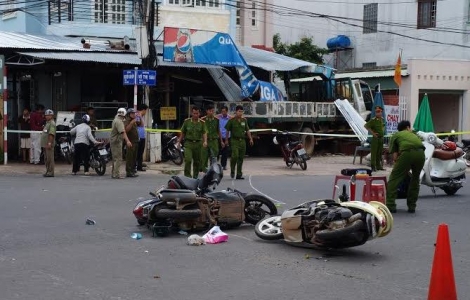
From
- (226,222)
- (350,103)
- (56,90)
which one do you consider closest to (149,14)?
(56,90)

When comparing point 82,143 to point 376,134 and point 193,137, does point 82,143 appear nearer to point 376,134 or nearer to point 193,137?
point 193,137

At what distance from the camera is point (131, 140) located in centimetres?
1648

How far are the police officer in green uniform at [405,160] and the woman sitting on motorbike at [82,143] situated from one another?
8.40 m

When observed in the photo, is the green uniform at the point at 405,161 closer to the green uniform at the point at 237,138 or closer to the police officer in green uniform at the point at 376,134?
the green uniform at the point at 237,138

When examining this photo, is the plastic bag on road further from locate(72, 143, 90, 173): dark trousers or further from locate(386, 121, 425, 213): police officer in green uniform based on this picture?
locate(72, 143, 90, 173): dark trousers

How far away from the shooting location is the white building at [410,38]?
3017cm

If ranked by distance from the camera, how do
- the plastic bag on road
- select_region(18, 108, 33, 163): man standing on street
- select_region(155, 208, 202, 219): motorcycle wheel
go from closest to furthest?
the plastic bag on road < select_region(155, 208, 202, 219): motorcycle wheel < select_region(18, 108, 33, 163): man standing on street

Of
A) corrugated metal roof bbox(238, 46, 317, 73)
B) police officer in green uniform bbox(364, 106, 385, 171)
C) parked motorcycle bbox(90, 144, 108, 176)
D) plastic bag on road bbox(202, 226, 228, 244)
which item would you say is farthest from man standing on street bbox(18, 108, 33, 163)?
plastic bag on road bbox(202, 226, 228, 244)

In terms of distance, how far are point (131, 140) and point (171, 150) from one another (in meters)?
3.23

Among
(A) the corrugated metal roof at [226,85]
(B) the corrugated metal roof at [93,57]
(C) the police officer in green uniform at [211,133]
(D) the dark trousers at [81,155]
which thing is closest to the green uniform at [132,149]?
(D) the dark trousers at [81,155]

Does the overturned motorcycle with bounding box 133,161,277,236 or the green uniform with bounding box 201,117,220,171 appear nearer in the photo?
the overturned motorcycle with bounding box 133,161,277,236

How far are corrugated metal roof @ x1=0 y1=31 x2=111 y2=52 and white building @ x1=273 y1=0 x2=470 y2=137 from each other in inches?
556

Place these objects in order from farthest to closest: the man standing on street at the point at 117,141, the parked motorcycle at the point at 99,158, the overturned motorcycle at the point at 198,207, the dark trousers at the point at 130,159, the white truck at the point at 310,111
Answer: the white truck at the point at 310,111
the parked motorcycle at the point at 99,158
the dark trousers at the point at 130,159
the man standing on street at the point at 117,141
the overturned motorcycle at the point at 198,207

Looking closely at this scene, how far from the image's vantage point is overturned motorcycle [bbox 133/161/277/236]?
28.1 feet
